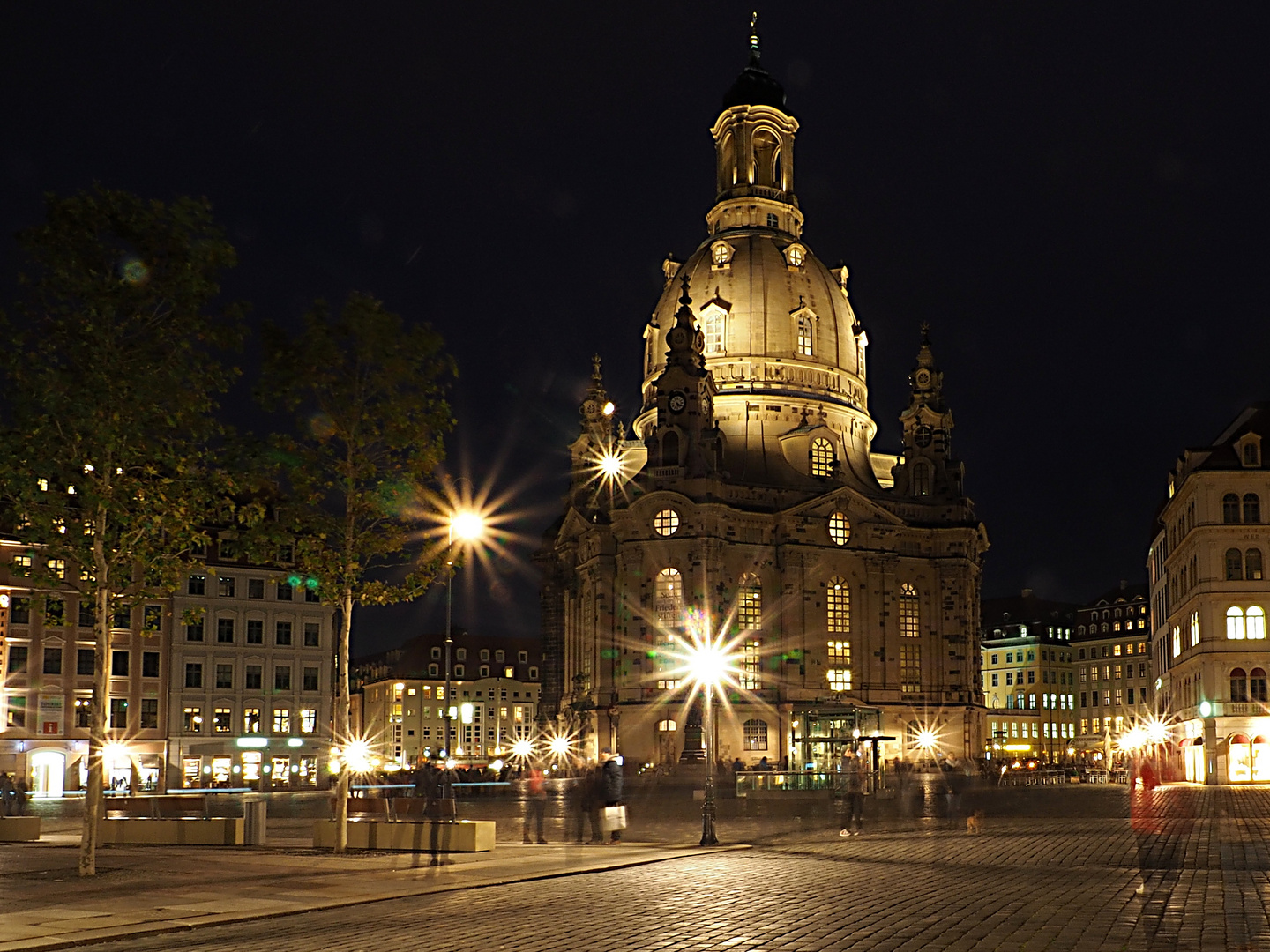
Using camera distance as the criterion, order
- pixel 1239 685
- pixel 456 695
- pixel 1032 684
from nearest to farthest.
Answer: pixel 1239 685
pixel 456 695
pixel 1032 684

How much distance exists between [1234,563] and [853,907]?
67419mm

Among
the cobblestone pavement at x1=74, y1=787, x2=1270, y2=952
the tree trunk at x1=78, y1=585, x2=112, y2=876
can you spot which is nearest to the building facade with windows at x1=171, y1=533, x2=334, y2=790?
the tree trunk at x1=78, y1=585, x2=112, y2=876

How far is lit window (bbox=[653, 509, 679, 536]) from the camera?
103750 mm

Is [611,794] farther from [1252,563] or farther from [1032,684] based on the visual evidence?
[1032,684]

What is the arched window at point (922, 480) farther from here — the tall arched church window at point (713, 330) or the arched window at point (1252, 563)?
the arched window at point (1252, 563)

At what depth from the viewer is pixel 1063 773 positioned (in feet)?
316

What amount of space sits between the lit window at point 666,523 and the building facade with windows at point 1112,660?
80089mm

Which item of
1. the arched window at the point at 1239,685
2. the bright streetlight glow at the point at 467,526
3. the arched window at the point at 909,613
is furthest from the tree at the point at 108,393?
the arched window at the point at 909,613

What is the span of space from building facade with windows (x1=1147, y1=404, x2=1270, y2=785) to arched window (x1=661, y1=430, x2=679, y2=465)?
114 ft

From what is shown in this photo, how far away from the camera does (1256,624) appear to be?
80.2m

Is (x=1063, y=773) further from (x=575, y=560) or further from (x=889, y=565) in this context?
(x=575, y=560)

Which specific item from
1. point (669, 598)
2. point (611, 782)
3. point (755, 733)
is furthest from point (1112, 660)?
point (611, 782)

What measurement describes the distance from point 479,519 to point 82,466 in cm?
2370

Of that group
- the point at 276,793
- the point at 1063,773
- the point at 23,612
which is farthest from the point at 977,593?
the point at 23,612
